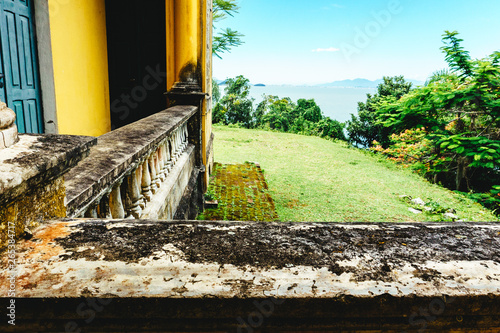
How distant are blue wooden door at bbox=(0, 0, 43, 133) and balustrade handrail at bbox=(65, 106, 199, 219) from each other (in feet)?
5.06

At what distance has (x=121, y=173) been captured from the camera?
1954 mm

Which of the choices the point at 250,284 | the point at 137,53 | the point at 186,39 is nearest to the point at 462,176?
the point at 186,39

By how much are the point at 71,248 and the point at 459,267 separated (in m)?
1.17

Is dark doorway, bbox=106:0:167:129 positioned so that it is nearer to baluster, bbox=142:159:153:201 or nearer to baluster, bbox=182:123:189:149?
baluster, bbox=182:123:189:149

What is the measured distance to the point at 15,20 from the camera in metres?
3.52

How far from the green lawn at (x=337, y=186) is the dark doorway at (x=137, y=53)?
3330 mm

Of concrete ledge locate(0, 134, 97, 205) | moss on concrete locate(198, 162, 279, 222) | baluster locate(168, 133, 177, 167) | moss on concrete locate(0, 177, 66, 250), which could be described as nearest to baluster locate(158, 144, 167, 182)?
baluster locate(168, 133, 177, 167)

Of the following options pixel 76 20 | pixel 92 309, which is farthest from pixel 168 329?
pixel 76 20

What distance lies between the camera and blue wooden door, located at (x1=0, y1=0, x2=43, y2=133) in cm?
337

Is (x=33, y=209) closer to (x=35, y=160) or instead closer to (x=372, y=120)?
(x=35, y=160)

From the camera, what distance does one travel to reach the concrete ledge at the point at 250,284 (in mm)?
783

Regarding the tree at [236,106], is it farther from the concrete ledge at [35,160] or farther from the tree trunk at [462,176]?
the concrete ledge at [35,160]

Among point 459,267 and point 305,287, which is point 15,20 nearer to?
point 305,287

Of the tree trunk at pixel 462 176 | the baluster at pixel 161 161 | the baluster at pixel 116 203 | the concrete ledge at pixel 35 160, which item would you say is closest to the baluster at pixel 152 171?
the baluster at pixel 161 161
